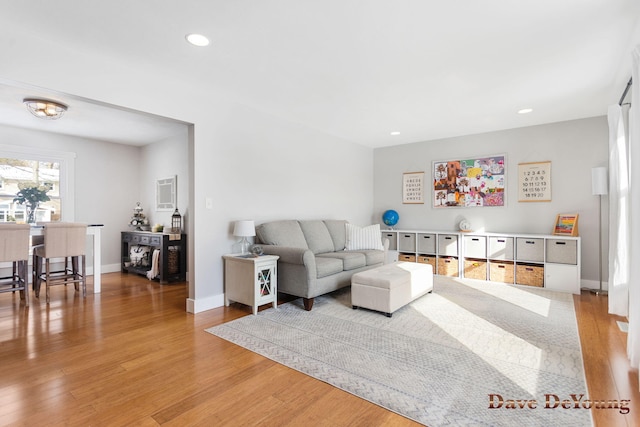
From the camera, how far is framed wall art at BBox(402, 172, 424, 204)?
573 cm

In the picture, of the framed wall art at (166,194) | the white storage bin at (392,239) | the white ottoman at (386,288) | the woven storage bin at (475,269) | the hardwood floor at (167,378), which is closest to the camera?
the hardwood floor at (167,378)

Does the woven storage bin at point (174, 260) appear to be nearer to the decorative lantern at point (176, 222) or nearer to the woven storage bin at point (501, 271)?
the decorative lantern at point (176, 222)

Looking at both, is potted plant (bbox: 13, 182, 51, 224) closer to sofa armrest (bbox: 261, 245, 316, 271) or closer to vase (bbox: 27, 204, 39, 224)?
vase (bbox: 27, 204, 39, 224)

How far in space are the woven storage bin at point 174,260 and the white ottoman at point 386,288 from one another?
297 cm

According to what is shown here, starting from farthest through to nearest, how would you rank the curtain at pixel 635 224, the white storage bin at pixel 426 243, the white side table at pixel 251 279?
the white storage bin at pixel 426 243 → the white side table at pixel 251 279 → the curtain at pixel 635 224

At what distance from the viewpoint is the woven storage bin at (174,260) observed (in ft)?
16.0

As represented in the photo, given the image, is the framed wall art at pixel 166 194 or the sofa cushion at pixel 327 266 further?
the framed wall art at pixel 166 194

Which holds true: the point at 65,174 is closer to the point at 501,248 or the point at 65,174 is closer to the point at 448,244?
the point at 448,244

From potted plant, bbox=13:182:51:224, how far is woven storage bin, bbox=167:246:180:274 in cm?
216

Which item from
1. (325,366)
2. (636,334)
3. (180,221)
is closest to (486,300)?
(636,334)

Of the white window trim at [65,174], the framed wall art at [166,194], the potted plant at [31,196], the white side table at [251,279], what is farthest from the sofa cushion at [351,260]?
the potted plant at [31,196]

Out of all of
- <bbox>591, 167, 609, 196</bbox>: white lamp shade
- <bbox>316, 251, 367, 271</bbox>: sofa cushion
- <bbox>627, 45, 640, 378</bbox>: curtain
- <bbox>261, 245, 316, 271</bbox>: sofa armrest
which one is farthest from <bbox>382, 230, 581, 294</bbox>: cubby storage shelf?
<bbox>261, 245, 316, 271</bbox>: sofa armrest

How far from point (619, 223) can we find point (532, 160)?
6.32ft

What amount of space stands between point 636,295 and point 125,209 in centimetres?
685
